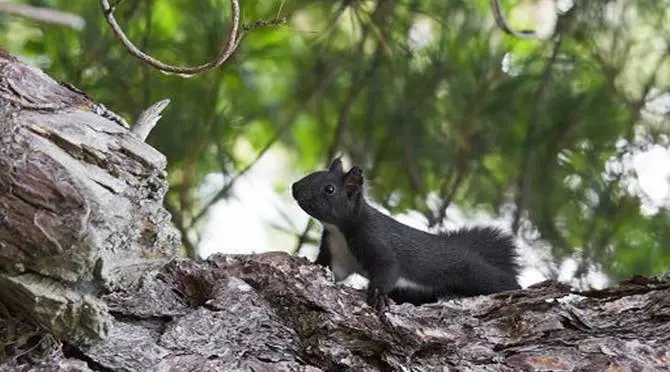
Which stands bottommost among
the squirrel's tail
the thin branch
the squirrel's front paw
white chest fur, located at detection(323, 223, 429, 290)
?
the squirrel's front paw

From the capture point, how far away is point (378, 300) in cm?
172

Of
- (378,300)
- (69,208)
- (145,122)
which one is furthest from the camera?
(378,300)

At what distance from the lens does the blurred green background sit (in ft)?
8.70

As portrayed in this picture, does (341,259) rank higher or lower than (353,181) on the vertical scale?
lower

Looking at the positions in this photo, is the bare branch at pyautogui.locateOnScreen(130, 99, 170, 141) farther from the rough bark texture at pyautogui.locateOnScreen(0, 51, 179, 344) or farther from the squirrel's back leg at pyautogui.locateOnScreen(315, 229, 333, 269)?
the squirrel's back leg at pyautogui.locateOnScreen(315, 229, 333, 269)

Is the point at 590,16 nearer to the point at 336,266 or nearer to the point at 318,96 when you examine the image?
the point at 318,96

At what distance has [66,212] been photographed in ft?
4.33

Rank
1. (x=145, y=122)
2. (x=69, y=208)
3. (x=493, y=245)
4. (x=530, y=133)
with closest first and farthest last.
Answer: (x=69, y=208) → (x=145, y=122) → (x=493, y=245) → (x=530, y=133)

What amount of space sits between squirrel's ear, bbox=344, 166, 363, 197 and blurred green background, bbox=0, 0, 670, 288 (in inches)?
11.3

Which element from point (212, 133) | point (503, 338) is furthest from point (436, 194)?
point (503, 338)

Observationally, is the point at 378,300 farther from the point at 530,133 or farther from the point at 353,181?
the point at 530,133

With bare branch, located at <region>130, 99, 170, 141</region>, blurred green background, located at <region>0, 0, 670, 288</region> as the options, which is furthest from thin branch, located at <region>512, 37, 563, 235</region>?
bare branch, located at <region>130, 99, 170, 141</region>

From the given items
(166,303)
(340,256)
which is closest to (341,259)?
(340,256)

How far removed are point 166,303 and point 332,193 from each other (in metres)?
0.87
